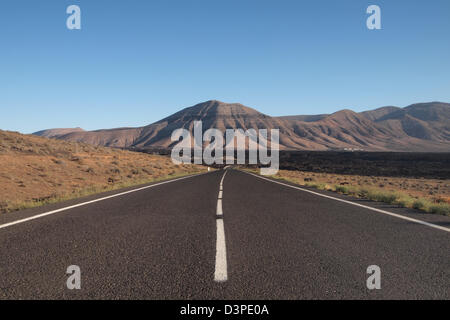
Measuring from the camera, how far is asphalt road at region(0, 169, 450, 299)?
128 inches

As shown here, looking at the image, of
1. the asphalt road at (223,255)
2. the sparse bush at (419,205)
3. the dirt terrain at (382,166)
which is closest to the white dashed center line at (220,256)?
the asphalt road at (223,255)

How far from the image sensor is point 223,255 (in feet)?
14.4

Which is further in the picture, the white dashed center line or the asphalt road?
the white dashed center line

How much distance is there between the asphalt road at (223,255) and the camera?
3258 millimetres

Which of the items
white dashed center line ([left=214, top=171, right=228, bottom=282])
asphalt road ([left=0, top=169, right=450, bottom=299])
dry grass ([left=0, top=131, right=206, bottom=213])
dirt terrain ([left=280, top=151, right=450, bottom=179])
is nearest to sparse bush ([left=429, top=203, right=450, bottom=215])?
asphalt road ([left=0, top=169, right=450, bottom=299])

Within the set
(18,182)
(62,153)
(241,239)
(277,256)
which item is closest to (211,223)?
(241,239)

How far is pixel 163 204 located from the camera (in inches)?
377

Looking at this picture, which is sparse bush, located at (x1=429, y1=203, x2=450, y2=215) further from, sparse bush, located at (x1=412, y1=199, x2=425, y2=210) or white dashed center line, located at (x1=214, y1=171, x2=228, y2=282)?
white dashed center line, located at (x1=214, y1=171, x2=228, y2=282)

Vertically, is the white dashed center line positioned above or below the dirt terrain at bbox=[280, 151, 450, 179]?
above

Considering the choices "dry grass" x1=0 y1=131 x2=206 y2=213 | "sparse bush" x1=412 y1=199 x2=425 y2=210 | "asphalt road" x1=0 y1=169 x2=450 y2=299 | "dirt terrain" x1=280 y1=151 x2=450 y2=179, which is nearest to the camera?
"asphalt road" x1=0 y1=169 x2=450 y2=299

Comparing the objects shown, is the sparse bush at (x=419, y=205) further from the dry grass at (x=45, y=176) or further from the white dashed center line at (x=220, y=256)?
the dry grass at (x=45, y=176)

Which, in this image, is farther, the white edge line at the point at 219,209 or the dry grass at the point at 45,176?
the dry grass at the point at 45,176

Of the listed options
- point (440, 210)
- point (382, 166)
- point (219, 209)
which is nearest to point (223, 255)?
point (219, 209)
